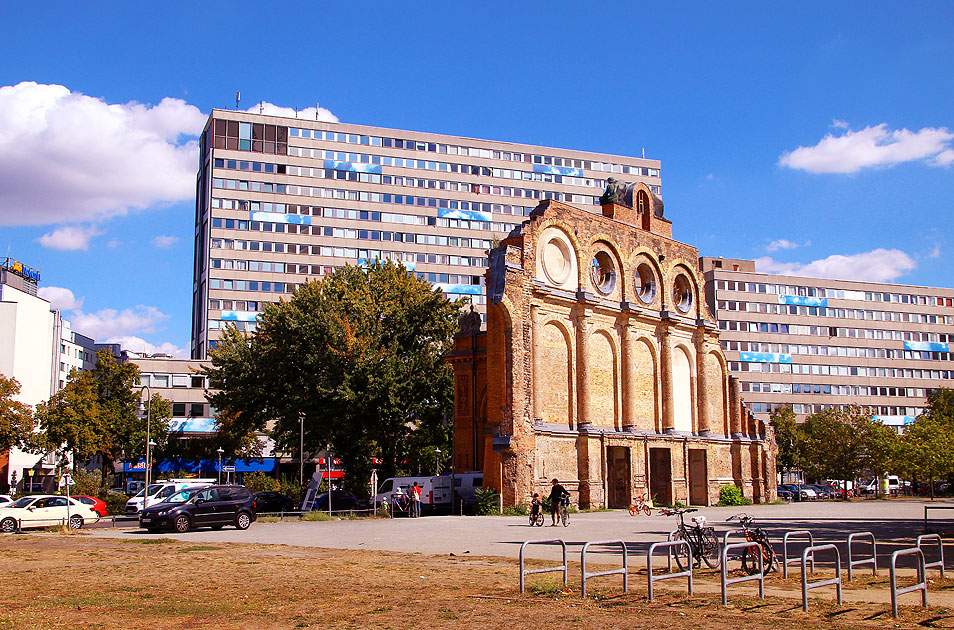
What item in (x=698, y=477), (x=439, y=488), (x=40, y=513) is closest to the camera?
(x=40, y=513)

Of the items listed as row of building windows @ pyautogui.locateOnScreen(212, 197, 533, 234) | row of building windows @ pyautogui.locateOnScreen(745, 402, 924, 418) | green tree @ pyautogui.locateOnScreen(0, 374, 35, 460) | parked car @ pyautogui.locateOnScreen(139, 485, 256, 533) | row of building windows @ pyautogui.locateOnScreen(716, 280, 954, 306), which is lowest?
parked car @ pyautogui.locateOnScreen(139, 485, 256, 533)

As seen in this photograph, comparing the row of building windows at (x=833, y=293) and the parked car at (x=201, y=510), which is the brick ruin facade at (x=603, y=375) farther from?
the row of building windows at (x=833, y=293)

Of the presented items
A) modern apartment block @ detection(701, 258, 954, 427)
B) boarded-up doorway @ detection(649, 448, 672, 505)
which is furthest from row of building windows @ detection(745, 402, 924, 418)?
boarded-up doorway @ detection(649, 448, 672, 505)

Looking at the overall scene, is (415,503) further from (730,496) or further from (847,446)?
(847,446)

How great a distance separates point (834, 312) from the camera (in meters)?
99.1

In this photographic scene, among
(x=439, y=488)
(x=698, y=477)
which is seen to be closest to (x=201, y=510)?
(x=439, y=488)

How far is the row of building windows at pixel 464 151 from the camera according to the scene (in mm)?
93562

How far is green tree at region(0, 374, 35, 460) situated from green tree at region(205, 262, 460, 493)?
11297 mm

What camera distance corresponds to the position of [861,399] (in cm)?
9800

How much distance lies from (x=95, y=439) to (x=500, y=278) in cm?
2900

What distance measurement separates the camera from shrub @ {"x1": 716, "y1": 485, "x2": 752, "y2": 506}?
160ft

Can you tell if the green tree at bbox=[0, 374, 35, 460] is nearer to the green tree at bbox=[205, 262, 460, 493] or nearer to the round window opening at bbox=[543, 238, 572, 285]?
the green tree at bbox=[205, 262, 460, 493]

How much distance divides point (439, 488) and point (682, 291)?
68.4 feet

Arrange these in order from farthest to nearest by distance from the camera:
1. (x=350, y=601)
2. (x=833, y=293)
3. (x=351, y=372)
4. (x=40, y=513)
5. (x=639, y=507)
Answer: (x=833, y=293)
(x=351, y=372)
(x=639, y=507)
(x=40, y=513)
(x=350, y=601)
